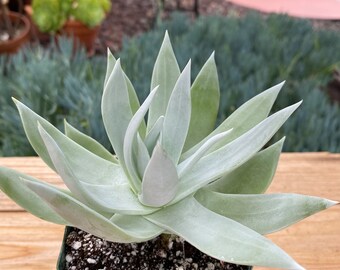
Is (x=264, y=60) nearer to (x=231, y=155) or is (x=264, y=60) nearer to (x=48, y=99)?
(x=48, y=99)

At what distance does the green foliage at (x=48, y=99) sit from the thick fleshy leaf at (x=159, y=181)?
21.8 inches

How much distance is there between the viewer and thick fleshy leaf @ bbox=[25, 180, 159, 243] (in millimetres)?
314

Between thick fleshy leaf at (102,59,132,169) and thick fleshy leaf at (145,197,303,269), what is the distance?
6cm

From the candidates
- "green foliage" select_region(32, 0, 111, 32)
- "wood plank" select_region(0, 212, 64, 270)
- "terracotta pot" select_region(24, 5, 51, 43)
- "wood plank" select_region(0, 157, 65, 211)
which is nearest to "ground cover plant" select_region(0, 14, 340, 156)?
"wood plank" select_region(0, 157, 65, 211)

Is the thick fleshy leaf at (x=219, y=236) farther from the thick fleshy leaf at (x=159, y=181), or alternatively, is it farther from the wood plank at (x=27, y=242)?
the wood plank at (x=27, y=242)

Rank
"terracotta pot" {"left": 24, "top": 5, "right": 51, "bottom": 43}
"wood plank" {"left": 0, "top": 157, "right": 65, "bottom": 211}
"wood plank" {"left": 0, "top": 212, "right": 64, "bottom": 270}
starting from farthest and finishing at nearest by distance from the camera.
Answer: "terracotta pot" {"left": 24, "top": 5, "right": 51, "bottom": 43} < "wood plank" {"left": 0, "top": 157, "right": 65, "bottom": 211} < "wood plank" {"left": 0, "top": 212, "right": 64, "bottom": 270}

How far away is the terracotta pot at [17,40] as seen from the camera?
2086 mm

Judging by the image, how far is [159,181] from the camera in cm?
36

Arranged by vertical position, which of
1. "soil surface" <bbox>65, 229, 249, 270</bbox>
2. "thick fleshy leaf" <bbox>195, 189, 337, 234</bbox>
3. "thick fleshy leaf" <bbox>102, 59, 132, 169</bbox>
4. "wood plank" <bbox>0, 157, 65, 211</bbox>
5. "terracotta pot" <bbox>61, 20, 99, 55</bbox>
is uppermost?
"thick fleshy leaf" <bbox>102, 59, 132, 169</bbox>

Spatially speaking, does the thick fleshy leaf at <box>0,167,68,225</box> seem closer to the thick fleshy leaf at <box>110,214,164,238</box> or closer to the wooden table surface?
the thick fleshy leaf at <box>110,214,164,238</box>

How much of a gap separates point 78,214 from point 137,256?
11 cm

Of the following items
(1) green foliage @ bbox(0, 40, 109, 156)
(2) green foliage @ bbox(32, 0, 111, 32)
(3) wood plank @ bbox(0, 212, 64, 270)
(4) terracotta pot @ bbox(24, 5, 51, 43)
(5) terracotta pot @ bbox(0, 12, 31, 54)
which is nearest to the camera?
(3) wood plank @ bbox(0, 212, 64, 270)

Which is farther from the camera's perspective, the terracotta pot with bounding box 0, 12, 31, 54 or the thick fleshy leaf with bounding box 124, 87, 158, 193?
the terracotta pot with bounding box 0, 12, 31, 54

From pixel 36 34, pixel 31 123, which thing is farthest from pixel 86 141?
pixel 36 34
